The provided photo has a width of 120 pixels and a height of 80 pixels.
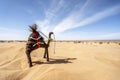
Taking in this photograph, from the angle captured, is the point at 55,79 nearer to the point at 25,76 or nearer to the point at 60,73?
the point at 60,73

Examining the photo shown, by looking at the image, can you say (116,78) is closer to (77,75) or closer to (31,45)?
(77,75)

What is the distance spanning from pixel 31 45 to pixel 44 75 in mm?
2175

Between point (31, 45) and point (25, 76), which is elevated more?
point (31, 45)

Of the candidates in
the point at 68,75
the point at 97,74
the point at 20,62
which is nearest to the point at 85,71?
the point at 97,74

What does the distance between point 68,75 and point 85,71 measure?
78cm

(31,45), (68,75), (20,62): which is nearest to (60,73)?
(68,75)

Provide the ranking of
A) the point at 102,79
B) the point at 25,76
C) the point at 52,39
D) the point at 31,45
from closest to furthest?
the point at 102,79 < the point at 25,76 < the point at 31,45 < the point at 52,39

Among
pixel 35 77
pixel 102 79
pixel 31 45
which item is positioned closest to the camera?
pixel 102 79

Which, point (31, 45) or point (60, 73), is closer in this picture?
point (60, 73)

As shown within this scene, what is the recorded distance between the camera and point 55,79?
4621mm

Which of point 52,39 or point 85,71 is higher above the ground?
point 52,39

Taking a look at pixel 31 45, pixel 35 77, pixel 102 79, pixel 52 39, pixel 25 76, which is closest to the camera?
pixel 102 79

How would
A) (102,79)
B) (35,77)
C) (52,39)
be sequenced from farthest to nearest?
(52,39), (35,77), (102,79)

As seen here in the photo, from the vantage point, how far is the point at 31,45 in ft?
21.6
